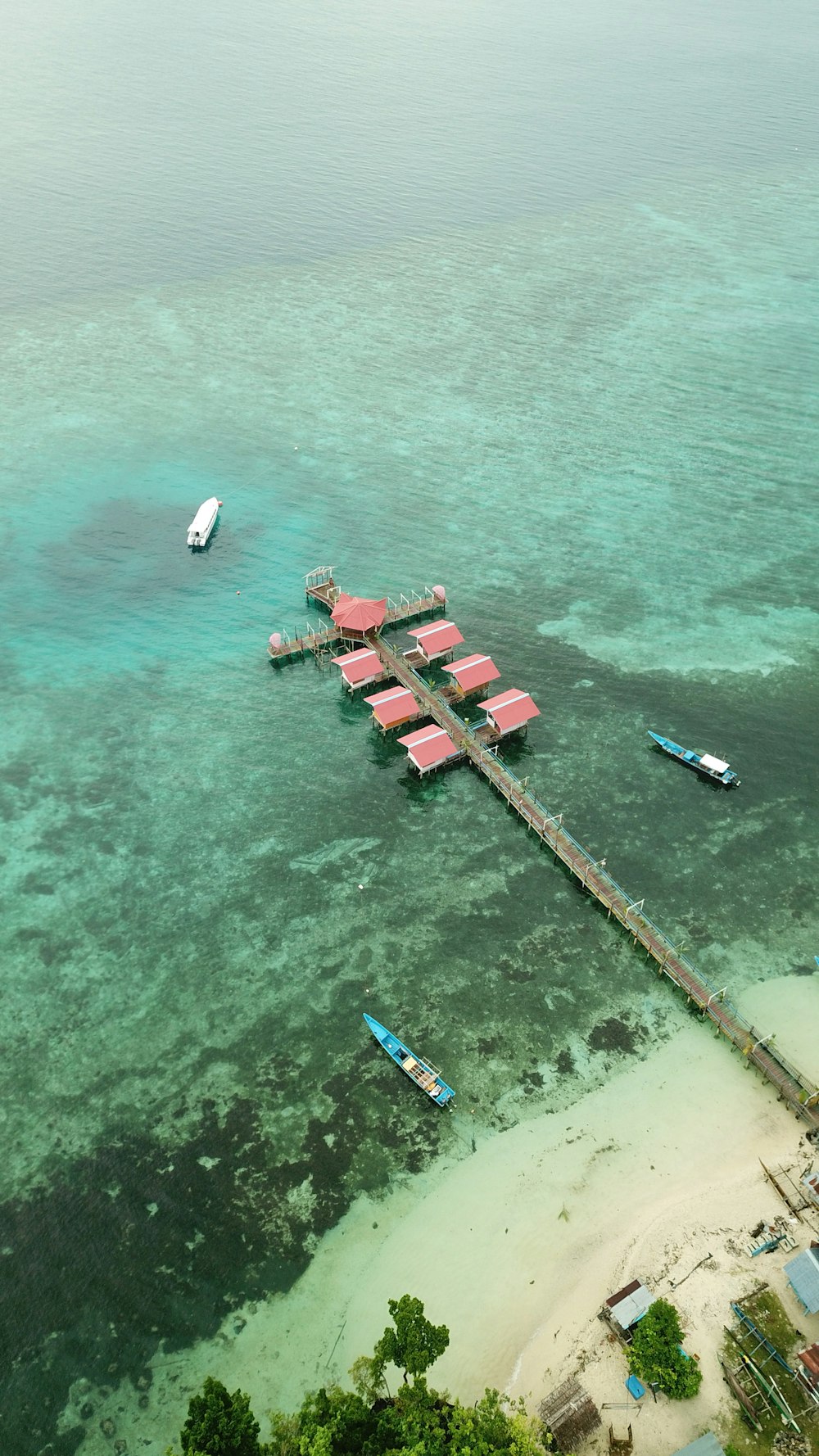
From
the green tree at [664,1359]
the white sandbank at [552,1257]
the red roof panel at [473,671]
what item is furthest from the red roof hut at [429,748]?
the green tree at [664,1359]

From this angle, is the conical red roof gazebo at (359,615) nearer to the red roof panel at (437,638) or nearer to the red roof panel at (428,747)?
the red roof panel at (437,638)

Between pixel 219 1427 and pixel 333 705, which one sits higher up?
pixel 219 1427

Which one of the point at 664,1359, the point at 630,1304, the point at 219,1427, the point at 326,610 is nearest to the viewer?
the point at 219,1427

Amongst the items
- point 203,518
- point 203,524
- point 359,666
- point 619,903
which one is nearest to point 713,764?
point 619,903

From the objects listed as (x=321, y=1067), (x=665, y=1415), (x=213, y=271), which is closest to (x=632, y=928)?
(x=321, y=1067)

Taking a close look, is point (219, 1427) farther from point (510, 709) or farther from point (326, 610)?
point (326, 610)

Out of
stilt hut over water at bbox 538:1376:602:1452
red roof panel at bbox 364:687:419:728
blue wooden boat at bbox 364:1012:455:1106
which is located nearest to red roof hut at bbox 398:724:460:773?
red roof panel at bbox 364:687:419:728

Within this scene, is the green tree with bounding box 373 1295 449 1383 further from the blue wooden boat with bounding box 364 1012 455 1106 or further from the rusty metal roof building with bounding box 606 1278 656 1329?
the blue wooden boat with bounding box 364 1012 455 1106
